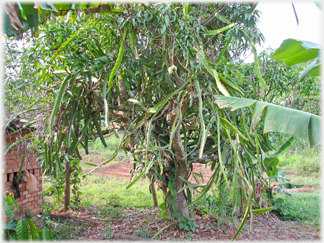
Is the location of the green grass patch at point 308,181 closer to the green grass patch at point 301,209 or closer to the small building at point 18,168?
the green grass patch at point 301,209

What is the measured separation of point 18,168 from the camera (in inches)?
163

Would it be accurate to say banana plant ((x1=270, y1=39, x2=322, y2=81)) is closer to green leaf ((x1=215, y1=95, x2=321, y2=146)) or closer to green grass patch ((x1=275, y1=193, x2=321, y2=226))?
green leaf ((x1=215, y1=95, x2=321, y2=146))

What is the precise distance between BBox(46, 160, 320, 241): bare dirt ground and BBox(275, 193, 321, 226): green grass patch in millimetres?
252

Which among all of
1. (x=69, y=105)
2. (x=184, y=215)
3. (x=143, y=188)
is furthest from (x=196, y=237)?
(x=143, y=188)

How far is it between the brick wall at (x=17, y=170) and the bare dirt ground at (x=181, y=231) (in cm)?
51

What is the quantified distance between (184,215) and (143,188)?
3.48 meters

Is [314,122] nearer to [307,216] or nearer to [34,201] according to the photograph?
[307,216]

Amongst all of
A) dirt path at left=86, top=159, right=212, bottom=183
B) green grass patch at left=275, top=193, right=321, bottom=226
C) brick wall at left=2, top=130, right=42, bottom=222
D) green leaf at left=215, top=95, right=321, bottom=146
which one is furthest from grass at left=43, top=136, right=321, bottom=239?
green leaf at left=215, top=95, right=321, bottom=146

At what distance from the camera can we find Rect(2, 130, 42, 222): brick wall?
153 inches

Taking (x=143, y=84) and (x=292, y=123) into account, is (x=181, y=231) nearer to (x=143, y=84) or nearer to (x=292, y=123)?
(x=143, y=84)

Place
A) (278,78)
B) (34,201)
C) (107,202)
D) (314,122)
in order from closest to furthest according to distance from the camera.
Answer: (314,122) → (278,78) → (34,201) → (107,202)

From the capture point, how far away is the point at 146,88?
8.99 ft

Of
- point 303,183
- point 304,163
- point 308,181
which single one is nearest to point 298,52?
point 303,183

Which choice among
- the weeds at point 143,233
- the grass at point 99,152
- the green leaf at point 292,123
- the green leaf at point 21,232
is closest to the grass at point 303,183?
the weeds at point 143,233
